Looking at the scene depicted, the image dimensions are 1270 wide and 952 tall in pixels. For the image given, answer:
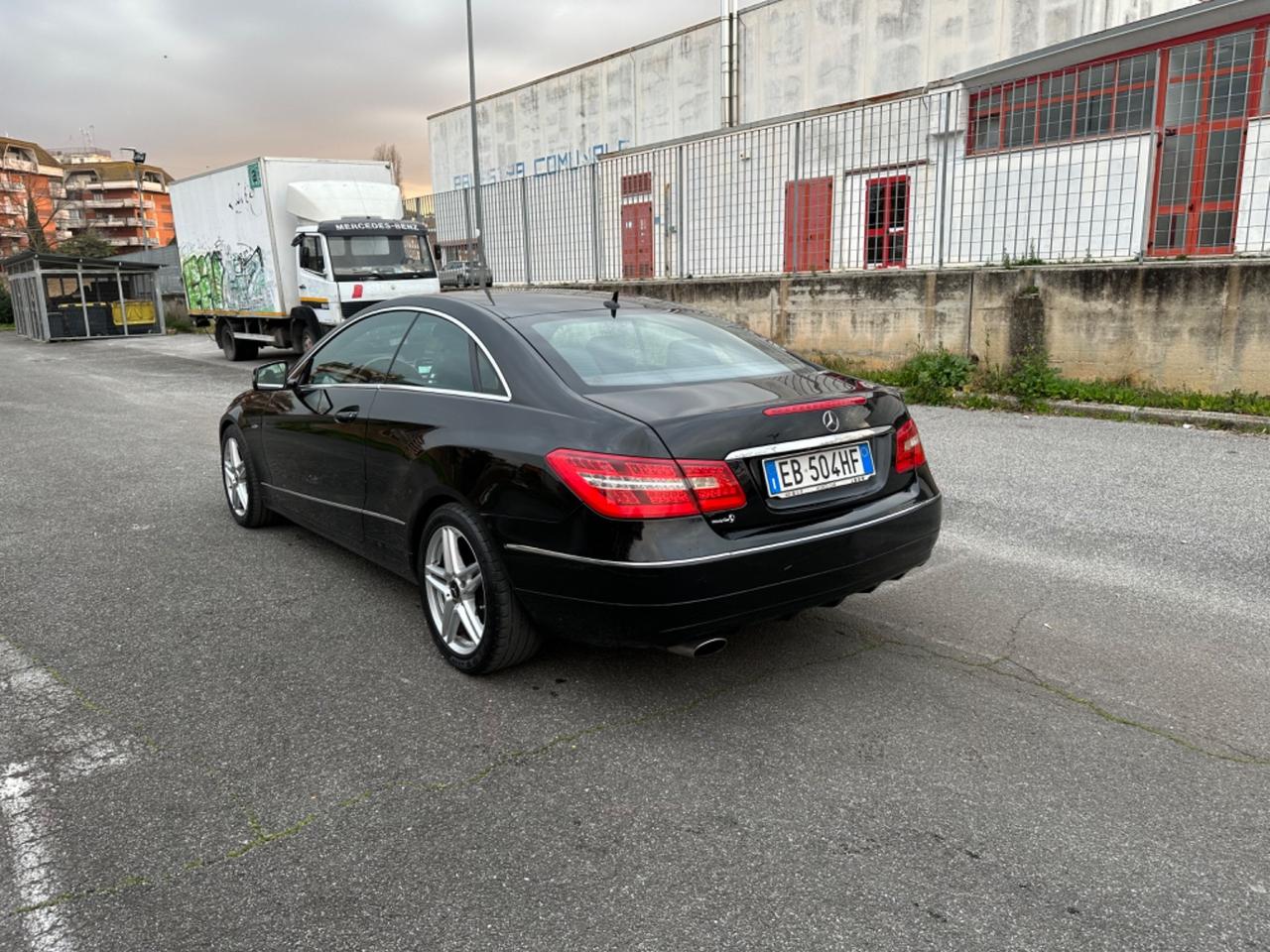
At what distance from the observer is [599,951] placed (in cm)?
216

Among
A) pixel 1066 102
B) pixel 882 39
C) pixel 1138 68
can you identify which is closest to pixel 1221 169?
pixel 1138 68

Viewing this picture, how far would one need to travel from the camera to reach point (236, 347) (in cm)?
2019

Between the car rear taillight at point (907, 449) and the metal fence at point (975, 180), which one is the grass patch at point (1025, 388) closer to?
the metal fence at point (975, 180)

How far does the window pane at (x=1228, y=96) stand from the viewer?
9.78 m

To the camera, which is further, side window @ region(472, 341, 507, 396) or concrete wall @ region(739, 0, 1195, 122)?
concrete wall @ region(739, 0, 1195, 122)

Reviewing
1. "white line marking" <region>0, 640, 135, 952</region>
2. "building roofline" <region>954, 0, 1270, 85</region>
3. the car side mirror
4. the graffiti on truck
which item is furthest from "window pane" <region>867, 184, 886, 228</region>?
the graffiti on truck

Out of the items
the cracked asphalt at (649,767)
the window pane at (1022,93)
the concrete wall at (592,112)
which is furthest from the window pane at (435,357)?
the concrete wall at (592,112)

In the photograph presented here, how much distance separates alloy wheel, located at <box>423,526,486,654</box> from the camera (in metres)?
3.61

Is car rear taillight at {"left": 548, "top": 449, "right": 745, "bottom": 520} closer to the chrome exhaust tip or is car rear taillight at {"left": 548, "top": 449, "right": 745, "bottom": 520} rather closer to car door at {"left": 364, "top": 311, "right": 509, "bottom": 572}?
the chrome exhaust tip

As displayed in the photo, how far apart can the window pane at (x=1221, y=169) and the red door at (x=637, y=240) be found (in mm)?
7511

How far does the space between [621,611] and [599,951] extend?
1.13m

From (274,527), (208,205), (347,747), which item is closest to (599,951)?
(347,747)

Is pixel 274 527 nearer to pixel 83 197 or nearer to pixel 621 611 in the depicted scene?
pixel 621 611

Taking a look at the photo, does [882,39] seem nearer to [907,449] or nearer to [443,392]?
[907,449]
